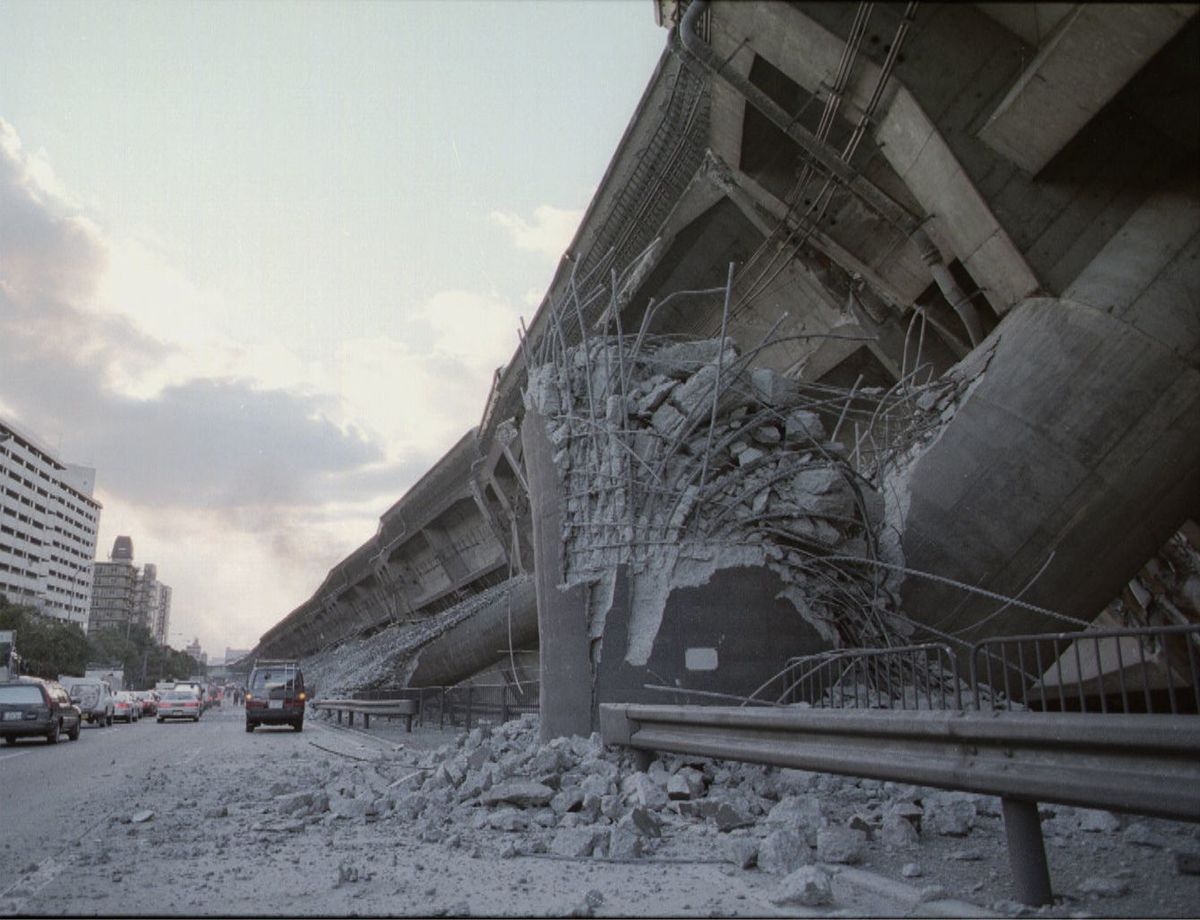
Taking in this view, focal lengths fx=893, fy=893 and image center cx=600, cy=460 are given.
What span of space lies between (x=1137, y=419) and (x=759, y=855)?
7.26 m

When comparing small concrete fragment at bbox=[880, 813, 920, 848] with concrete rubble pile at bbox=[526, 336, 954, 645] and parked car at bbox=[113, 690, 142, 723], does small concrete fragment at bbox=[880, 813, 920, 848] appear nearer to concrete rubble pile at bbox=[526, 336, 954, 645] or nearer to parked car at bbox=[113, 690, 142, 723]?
concrete rubble pile at bbox=[526, 336, 954, 645]

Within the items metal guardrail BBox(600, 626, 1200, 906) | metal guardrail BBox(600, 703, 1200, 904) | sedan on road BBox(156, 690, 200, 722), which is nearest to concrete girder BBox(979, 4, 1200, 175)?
metal guardrail BBox(600, 626, 1200, 906)

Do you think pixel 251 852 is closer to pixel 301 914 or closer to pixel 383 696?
pixel 301 914

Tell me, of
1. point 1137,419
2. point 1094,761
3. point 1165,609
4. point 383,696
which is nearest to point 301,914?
point 1094,761

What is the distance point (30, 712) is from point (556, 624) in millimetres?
17004

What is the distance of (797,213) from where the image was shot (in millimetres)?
16188

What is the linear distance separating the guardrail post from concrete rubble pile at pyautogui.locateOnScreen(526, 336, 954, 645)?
17.0 feet

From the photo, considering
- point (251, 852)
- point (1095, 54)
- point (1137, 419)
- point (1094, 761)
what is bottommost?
point (251, 852)

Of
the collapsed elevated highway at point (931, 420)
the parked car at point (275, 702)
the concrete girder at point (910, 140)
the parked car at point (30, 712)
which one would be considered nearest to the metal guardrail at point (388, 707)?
the parked car at point (275, 702)

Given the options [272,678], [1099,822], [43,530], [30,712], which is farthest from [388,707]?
[43,530]

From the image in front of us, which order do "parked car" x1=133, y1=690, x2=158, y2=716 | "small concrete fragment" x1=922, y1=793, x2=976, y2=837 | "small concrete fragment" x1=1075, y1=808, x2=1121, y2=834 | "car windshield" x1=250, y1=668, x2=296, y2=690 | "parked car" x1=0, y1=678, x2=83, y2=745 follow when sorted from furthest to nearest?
"parked car" x1=133, y1=690, x2=158, y2=716, "car windshield" x1=250, y1=668, x2=296, y2=690, "parked car" x1=0, y1=678, x2=83, y2=745, "small concrete fragment" x1=922, y1=793, x2=976, y2=837, "small concrete fragment" x1=1075, y1=808, x2=1121, y2=834

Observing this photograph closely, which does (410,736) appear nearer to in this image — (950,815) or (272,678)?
(272,678)

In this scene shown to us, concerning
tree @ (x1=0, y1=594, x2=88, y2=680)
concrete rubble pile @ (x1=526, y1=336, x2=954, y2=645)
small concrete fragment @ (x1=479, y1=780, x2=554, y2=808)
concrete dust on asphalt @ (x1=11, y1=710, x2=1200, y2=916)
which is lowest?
concrete dust on asphalt @ (x1=11, y1=710, x2=1200, y2=916)

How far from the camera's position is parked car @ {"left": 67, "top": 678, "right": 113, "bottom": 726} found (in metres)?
32.0
